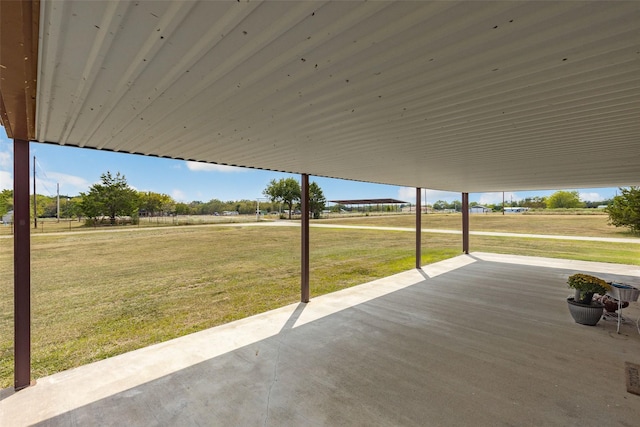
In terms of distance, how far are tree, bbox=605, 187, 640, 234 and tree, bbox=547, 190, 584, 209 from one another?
36.3 m

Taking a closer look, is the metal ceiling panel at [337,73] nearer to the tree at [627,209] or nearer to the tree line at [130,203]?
the tree at [627,209]

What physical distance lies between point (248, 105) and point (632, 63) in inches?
A: 93.2

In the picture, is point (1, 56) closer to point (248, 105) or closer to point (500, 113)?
point (248, 105)

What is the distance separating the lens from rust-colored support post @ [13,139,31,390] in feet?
8.61

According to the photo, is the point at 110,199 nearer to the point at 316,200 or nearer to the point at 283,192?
the point at 283,192

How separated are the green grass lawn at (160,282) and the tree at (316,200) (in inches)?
937

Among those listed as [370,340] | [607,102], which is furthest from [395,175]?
[607,102]

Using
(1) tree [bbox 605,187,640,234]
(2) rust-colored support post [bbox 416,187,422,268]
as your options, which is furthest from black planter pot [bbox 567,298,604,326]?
(1) tree [bbox 605,187,640,234]

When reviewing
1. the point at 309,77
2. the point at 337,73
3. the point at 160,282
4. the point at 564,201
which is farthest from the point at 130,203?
the point at 564,201

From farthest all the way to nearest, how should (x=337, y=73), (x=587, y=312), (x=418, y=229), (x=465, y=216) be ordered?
(x=465, y=216) → (x=418, y=229) → (x=587, y=312) → (x=337, y=73)

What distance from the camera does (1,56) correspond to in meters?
1.23

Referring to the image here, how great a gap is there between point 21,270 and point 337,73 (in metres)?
3.33

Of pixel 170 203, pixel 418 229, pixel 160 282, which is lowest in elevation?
pixel 160 282

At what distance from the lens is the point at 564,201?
46.8 meters
